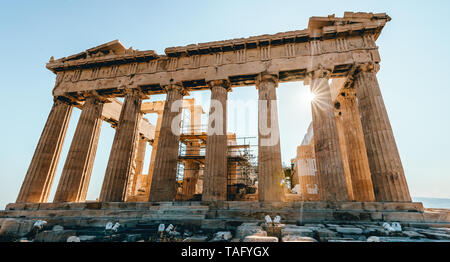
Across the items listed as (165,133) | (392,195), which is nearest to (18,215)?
(165,133)

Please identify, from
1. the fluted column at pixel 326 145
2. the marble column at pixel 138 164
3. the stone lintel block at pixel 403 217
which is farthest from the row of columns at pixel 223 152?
the marble column at pixel 138 164

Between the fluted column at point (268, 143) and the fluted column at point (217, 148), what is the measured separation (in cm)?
205

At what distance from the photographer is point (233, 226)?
25.7ft

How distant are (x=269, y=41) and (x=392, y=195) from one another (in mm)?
10737

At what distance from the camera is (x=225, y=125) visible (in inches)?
492

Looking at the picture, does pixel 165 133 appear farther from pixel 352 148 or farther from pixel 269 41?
pixel 352 148

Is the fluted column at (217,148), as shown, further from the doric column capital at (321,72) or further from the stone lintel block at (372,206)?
the stone lintel block at (372,206)

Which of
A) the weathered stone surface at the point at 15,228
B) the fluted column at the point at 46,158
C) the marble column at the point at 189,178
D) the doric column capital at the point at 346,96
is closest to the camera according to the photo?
the weathered stone surface at the point at 15,228

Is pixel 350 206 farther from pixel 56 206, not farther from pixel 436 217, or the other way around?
pixel 56 206

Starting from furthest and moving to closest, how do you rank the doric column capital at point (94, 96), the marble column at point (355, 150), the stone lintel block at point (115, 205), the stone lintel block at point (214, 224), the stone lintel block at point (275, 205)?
the doric column capital at point (94, 96), the marble column at point (355, 150), the stone lintel block at point (115, 205), the stone lintel block at point (275, 205), the stone lintel block at point (214, 224)

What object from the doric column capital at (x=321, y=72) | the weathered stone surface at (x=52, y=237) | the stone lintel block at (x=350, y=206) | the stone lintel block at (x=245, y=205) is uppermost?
the doric column capital at (x=321, y=72)

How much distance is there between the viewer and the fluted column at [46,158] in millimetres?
13102

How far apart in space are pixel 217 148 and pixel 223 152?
1.42 ft

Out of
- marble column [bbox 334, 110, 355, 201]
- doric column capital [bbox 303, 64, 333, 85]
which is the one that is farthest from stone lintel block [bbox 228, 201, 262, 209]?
doric column capital [bbox 303, 64, 333, 85]
